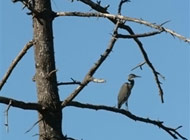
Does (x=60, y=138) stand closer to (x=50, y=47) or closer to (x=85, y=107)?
(x=85, y=107)

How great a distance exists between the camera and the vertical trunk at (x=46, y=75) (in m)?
6.93

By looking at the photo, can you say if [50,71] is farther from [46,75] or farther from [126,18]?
[126,18]

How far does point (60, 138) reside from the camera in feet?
22.7

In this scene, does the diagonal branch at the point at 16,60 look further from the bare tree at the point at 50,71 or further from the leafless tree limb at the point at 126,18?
the leafless tree limb at the point at 126,18

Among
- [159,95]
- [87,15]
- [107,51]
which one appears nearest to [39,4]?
[87,15]

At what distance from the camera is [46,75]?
23.2 ft

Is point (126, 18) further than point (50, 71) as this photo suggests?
No

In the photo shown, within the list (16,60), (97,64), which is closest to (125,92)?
(16,60)

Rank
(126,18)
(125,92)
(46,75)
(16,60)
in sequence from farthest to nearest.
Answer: (125,92), (16,60), (46,75), (126,18)

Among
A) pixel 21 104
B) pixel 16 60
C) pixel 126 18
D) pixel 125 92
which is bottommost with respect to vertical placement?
pixel 21 104

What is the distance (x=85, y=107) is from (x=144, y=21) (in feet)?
3.91

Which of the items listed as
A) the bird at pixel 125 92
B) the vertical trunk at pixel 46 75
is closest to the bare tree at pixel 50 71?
the vertical trunk at pixel 46 75

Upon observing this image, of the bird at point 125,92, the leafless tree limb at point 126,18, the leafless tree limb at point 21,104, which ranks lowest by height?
the leafless tree limb at point 21,104

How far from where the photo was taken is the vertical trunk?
6926mm
